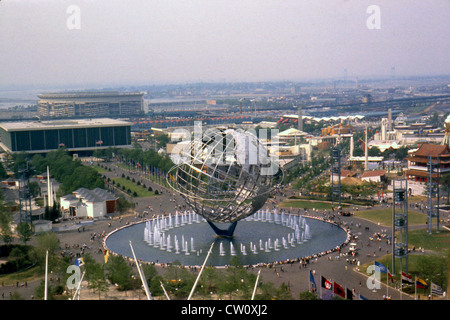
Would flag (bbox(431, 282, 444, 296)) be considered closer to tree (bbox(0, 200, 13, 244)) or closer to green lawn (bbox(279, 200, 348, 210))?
Result: green lawn (bbox(279, 200, 348, 210))

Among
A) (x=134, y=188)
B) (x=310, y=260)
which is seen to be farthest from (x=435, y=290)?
(x=134, y=188)

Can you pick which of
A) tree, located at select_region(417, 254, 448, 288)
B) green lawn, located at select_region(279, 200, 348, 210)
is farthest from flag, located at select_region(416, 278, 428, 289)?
green lawn, located at select_region(279, 200, 348, 210)

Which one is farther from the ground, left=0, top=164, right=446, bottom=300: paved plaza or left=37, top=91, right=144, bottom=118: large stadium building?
left=37, top=91, right=144, bottom=118: large stadium building

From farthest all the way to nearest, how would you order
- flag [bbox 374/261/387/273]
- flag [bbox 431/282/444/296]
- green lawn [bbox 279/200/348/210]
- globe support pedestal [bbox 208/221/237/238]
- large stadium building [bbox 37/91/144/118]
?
1. large stadium building [bbox 37/91/144/118]
2. green lawn [bbox 279/200/348/210]
3. globe support pedestal [bbox 208/221/237/238]
4. flag [bbox 374/261/387/273]
5. flag [bbox 431/282/444/296]

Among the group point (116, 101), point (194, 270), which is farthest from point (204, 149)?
point (116, 101)

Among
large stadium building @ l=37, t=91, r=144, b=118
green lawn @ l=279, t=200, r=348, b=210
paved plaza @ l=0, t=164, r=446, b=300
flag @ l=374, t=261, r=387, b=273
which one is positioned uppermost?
large stadium building @ l=37, t=91, r=144, b=118

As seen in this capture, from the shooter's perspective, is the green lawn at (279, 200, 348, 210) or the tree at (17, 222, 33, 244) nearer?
the tree at (17, 222, 33, 244)

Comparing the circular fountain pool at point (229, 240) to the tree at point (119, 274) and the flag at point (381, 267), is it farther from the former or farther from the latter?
the flag at point (381, 267)

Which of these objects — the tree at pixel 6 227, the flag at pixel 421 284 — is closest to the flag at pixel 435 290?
the flag at pixel 421 284
